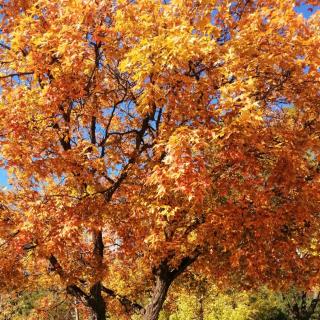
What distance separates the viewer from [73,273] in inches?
417

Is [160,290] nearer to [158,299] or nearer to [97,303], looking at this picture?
[158,299]

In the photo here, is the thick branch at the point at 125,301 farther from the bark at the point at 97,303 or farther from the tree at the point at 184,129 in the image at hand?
the tree at the point at 184,129

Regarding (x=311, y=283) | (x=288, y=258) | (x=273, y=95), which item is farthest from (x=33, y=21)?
(x=311, y=283)

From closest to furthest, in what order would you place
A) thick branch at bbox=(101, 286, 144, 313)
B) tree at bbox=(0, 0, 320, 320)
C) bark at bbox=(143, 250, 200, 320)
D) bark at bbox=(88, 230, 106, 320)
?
tree at bbox=(0, 0, 320, 320)
bark at bbox=(143, 250, 200, 320)
bark at bbox=(88, 230, 106, 320)
thick branch at bbox=(101, 286, 144, 313)

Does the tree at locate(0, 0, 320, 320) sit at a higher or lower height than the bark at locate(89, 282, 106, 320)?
higher

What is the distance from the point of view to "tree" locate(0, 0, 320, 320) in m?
7.38

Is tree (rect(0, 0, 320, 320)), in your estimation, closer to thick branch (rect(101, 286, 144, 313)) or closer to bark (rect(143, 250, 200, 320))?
bark (rect(143, 250, 200, 320))

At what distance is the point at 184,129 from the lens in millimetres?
7145

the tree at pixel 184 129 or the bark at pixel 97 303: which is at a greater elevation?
the tree at pixel 184 129

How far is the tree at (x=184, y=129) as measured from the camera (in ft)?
24.2

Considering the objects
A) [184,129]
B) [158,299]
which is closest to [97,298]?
[158,299]

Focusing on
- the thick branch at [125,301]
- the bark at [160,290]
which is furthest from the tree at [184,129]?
the thick branch at [125,301]

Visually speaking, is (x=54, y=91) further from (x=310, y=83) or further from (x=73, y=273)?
(x=310, y=83)

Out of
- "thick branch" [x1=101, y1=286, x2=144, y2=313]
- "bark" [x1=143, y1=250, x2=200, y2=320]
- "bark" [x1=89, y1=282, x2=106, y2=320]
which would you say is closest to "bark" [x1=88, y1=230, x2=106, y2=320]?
"bark" [x1=89, y1=282, x2=106, y2=320]
